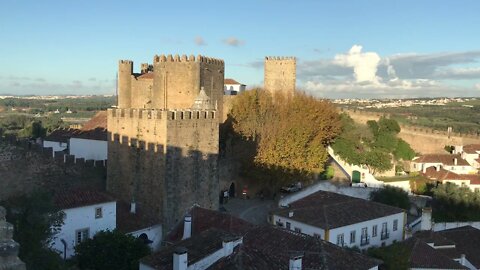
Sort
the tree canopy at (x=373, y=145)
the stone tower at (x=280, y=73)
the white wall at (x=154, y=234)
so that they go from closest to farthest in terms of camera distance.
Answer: the white wall at (x=154, y=234)
the tree canopy at (x=373, y=145)
the stone tower at (x=280, y=73)

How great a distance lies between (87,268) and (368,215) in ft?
37.0

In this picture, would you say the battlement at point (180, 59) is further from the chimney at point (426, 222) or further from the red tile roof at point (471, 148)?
the red tile roof at point (471, 148)

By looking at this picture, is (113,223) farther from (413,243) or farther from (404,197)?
(404,197)

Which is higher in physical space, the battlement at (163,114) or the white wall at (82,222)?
the battlement at (163,114)

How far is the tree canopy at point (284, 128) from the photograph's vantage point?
24281mm

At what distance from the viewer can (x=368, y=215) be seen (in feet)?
63.7

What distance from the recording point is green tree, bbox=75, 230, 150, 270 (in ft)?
40.7

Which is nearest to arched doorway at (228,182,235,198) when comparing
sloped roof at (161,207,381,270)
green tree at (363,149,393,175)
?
sloped roof at (161,207,381,270)

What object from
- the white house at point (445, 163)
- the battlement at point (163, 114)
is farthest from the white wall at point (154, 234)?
the white house at point (445, 163)

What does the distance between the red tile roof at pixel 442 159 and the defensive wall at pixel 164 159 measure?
2067cm

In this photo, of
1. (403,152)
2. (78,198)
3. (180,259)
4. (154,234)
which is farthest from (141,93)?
(403,152)

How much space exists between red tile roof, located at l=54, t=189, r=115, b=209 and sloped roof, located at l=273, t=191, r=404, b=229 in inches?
280

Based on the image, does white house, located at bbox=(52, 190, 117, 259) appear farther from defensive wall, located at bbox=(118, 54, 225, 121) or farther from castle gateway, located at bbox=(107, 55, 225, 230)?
defensive wall, located at bbox=(118, 54, 225, 121)

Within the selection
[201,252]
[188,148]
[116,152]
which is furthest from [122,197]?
[201,252]
